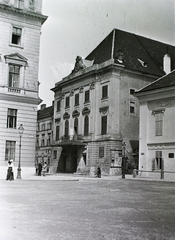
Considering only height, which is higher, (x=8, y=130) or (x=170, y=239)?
(x=8, y=130)

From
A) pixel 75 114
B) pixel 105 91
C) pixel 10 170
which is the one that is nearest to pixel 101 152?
pixel 105 91

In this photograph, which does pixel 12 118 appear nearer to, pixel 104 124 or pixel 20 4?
pixel 20 4

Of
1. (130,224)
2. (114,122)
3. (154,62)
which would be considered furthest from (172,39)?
(154,62)

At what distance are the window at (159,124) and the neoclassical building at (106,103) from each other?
266 inches

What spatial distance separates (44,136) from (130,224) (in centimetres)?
5172

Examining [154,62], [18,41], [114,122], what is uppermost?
[154,62]

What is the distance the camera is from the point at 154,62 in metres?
42.1

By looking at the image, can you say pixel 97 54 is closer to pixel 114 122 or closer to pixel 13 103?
pixel 114 122

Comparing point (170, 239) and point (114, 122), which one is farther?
point (114, 122)

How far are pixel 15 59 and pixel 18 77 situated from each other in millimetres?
1106

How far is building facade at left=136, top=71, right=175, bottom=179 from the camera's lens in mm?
27750

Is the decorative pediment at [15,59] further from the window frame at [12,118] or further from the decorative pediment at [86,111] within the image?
the decorative pediment at [86,111]

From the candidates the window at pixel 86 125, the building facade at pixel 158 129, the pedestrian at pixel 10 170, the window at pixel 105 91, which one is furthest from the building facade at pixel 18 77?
the window at pixel 86 125

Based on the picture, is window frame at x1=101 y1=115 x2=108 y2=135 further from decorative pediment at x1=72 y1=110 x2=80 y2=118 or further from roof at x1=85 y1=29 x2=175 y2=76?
roof at x1=85 y1=29 x2=175 y2=76
